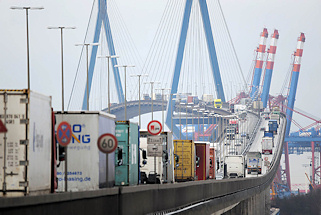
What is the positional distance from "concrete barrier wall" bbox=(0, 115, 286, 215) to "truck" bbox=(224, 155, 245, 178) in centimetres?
3991

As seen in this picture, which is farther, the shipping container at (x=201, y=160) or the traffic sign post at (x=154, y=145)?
the shipping container at (x=201, y=160)

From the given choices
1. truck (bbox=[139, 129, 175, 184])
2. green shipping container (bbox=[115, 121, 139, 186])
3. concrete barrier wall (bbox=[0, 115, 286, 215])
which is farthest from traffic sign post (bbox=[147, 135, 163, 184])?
truck (bbox=[139, 129, 175, 184])

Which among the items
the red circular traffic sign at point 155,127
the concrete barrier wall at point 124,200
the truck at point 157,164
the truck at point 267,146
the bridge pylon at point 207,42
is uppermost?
the bridge pylon at point 207,42

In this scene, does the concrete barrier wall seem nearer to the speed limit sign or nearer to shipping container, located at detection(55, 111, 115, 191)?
the speed limit sign

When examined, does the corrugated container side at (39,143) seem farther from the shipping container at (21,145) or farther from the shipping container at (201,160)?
the shipping container at (201,160)

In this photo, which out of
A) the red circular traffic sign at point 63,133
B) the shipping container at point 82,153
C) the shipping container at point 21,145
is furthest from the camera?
the shipping container at point 82,153

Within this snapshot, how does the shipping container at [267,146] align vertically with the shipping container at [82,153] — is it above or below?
above

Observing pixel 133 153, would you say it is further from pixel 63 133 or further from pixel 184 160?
pixel 184 160

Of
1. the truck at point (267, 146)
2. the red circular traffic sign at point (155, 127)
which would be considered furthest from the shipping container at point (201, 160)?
the truck at point (267, 146)

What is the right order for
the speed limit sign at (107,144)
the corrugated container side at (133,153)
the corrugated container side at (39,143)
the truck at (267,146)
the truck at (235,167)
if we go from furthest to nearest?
the truck at (267,146) → the truck at (235,167) → the corrugated container side at (133,153) → the corrugated container side at (39,143) → the speed limit sign at (107,144)

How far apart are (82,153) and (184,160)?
23276 mm

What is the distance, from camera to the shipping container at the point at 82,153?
21719 millimetres

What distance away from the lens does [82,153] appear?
21.8 metres

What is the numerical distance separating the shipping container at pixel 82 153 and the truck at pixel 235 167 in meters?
52.2
